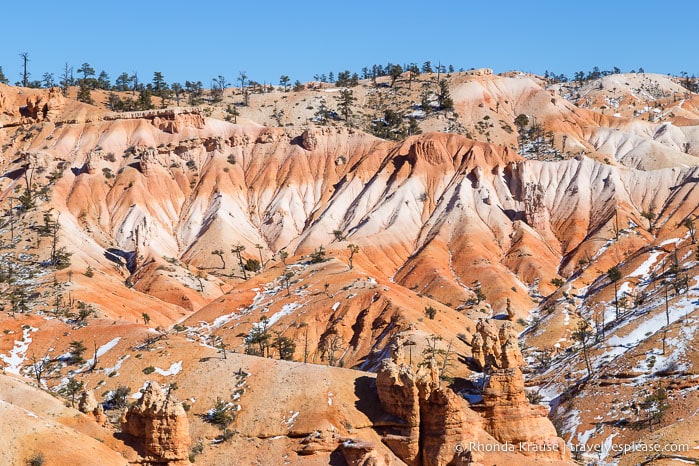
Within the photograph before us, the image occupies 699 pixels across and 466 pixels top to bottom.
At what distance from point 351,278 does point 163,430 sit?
2283 inches

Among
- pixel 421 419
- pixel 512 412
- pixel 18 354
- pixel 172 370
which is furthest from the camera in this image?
pixel 18 354

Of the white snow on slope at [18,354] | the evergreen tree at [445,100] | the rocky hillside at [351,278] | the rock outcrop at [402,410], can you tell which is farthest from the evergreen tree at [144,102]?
the rock outcrop at [402,410]

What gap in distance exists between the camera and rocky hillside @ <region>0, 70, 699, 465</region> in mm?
57656

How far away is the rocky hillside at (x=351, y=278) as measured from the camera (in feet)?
189

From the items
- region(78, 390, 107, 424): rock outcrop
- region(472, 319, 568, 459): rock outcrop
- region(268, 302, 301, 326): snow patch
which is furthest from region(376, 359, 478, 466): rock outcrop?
region(268, 302, 301, 326): snow patch

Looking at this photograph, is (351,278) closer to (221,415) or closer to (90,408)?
(221,415)

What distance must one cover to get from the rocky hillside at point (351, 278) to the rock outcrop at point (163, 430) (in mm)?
126

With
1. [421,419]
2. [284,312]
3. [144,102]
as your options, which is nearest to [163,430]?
[421,419]

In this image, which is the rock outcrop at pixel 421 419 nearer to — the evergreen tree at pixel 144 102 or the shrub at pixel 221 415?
the shrub at pixel 221 415

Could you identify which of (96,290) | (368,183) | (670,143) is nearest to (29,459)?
(96,290)

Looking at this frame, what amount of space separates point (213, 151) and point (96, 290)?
6818 cm

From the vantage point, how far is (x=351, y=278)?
345 feet

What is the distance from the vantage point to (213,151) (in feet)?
547

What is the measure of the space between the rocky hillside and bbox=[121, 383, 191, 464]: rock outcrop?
13 cm
